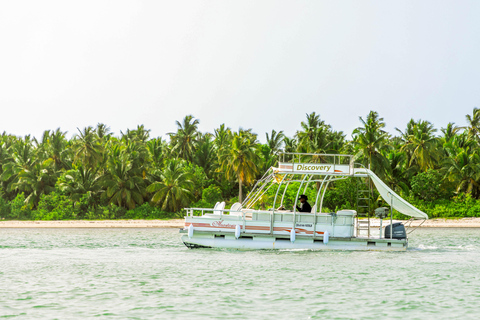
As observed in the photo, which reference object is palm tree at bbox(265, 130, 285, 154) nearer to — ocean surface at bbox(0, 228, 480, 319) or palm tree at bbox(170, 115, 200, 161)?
palm tree at bbox(170, 115, 200, 161)

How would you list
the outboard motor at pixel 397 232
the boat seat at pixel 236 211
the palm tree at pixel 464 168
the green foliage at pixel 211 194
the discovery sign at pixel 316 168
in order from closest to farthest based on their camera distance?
the discovery sign at pixel 316 168, the boat seat at pixel 236 211, the outboard motor at pixel 397 232, the palm tree at pixel 464 168, the green foliage at pixel 211 194

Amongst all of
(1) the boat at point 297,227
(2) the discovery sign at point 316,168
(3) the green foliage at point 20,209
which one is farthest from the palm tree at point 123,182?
(2) the discovery sign at point 316,168

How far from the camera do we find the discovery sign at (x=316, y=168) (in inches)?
842

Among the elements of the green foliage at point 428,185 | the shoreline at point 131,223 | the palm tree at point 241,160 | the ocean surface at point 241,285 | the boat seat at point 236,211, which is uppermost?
the palm tree at point 241,160

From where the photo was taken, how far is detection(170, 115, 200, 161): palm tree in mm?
66625

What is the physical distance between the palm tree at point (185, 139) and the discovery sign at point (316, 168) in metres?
45.3

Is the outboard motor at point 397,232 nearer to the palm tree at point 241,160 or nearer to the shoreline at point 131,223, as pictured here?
the shoreline at point 131,223

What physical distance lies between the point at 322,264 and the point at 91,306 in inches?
362

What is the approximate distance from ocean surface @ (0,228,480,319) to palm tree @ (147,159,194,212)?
103ft

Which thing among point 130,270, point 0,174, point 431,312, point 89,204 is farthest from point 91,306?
point 0,174

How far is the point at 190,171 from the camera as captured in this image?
6088 cm

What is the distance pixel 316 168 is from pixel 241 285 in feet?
22.3

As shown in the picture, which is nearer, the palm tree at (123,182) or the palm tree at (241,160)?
the palm tree at (241,160)

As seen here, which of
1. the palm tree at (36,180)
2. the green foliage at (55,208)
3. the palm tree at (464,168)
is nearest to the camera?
the palm tree at (464,168)
